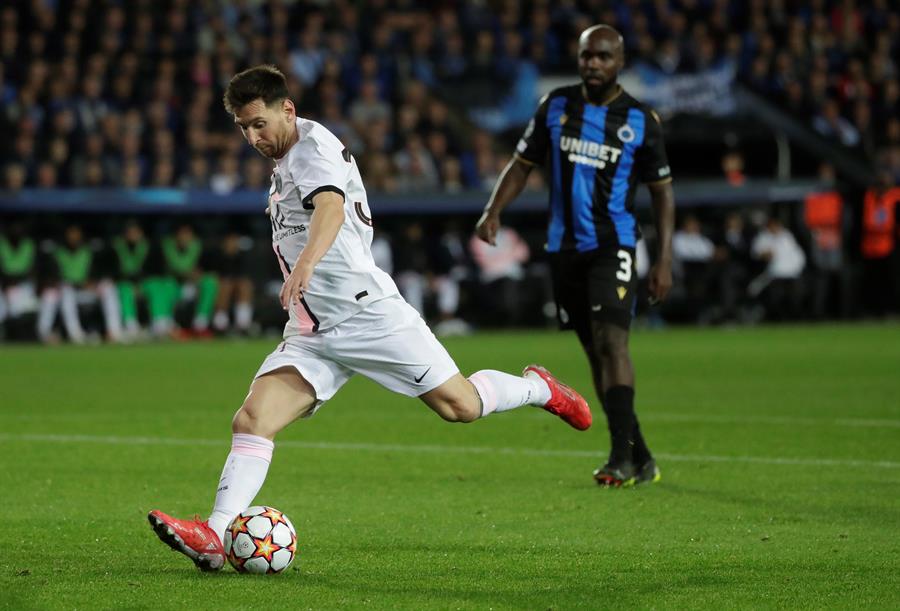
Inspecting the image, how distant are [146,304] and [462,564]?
17.5 m

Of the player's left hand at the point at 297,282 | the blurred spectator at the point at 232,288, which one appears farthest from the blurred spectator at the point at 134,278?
the player's left hand at the point at 297,282

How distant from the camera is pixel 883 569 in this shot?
5.62 metres

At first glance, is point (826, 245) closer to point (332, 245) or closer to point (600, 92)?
point (600, 92)

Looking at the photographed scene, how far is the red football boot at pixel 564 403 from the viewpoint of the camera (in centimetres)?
706

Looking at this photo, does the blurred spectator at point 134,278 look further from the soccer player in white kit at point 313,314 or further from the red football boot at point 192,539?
the red football boot at point 192,539

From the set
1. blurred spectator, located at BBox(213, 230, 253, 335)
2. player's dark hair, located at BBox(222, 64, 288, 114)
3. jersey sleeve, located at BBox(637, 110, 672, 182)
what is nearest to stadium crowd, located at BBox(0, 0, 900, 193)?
blurred spectator, located at BBox(213, 230, 253, 335)

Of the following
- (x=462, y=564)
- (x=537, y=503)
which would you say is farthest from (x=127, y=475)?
(x=462, y=564)

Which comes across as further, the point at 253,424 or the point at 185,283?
the point at 185,283

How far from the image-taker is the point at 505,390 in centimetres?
664

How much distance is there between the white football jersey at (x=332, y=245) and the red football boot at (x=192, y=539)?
926mm

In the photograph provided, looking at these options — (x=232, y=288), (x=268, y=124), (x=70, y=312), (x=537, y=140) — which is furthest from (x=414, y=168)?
(x=268, y=124)

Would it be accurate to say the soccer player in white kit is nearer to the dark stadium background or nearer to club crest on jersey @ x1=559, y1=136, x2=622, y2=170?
club crest on jersey @ x1=559, y1=136, x2=622, y2=170

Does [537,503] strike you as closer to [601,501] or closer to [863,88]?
[601,501]

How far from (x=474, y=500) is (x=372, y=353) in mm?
1687
